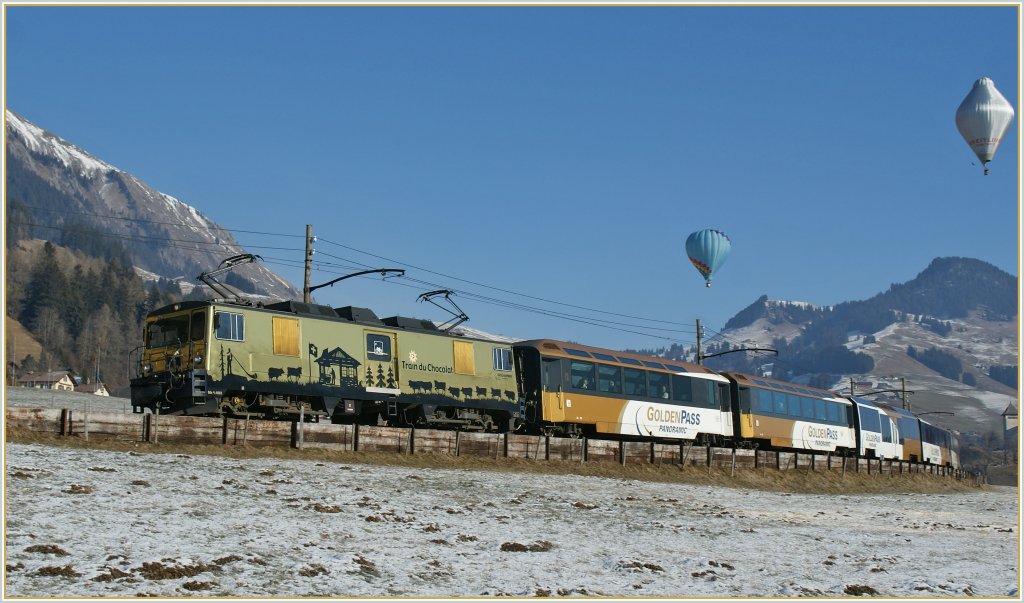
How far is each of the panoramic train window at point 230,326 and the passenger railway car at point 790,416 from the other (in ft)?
93.3

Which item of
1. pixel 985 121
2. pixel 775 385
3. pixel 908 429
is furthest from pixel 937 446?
pixel 775 385

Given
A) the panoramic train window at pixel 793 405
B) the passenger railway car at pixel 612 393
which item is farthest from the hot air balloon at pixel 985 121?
the passenger railway car at pixel 612 393

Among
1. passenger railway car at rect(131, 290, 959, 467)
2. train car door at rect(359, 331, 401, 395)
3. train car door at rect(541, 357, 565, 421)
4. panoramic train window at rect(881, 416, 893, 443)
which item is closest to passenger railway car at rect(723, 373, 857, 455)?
A: passenger railway car at rect(131, 290, 959, 467)

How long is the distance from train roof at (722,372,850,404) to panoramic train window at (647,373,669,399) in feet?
19.8

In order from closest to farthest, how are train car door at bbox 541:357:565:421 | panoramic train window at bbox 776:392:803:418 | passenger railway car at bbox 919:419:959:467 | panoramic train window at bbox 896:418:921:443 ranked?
train car door at bbox 541:357:565:421
panoramic train window at bbox 776:392:803:418
panoramic train window at bbox 896:418:921:443
passenger railway car at bbox 919:419:959:467

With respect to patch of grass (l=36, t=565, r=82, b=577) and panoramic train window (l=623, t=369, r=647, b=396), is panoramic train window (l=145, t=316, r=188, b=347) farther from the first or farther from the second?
panoramic train window (l=623, t=369, r=647, b=396)

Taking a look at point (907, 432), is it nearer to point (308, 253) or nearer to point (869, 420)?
point (869, 420)

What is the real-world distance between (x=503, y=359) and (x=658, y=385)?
378 inches

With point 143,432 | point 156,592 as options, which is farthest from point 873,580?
point 143,432

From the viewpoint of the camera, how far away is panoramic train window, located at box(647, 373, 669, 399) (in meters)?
47.0

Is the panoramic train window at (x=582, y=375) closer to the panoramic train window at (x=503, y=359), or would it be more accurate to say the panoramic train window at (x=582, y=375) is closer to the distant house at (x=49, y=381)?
the panoramic train window at (x=503, y=359)

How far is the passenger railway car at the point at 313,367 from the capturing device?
32188 mm

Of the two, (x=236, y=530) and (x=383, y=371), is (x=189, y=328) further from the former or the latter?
(x=236, y=530)

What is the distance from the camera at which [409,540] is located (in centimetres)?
1934
